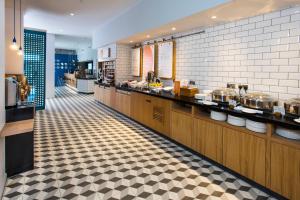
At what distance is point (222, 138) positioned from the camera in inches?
132

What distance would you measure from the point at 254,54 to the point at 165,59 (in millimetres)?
2780

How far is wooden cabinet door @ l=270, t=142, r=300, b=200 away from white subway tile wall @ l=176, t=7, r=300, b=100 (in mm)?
1059

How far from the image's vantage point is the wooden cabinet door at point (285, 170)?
94.0 inches

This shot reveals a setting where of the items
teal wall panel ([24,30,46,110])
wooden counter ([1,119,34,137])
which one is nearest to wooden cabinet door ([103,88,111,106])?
teal wall panel ([24,30,46,110])

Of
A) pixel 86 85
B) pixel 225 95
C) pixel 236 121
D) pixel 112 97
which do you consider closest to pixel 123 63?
pixel 112 97

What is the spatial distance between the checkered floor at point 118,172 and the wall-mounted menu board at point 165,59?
1.74 meters

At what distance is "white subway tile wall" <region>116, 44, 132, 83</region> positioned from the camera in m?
8.20

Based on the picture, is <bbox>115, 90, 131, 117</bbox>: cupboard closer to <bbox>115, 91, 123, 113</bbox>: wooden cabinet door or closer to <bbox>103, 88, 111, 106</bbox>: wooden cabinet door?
<bbox>115, 91, 123, 113</bbox>: wooden cabinet door

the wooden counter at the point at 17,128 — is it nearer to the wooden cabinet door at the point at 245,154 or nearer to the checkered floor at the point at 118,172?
the checkered floor at the point at 118,172

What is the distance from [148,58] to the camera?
7.06 metres

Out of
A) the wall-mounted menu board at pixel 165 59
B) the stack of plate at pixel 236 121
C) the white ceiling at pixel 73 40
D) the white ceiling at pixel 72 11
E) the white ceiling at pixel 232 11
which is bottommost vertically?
the stack of plate at pixel 236 121

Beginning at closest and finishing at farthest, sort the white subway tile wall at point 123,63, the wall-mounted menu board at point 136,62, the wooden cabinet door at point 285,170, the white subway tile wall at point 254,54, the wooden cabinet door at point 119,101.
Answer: the wooden cabinet door at point 285,170 → the white subway tile wall at point 254,54 → the wooden cabinet door at point 119,101 → the wall-mounted menu board at point 136,62 → the white subway tile wall at point 123,63

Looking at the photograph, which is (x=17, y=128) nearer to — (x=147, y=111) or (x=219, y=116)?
(x=219, y=116)

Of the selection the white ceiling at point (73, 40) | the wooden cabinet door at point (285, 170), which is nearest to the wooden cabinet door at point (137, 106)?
the wooden cabinet door at point (285, 170)
